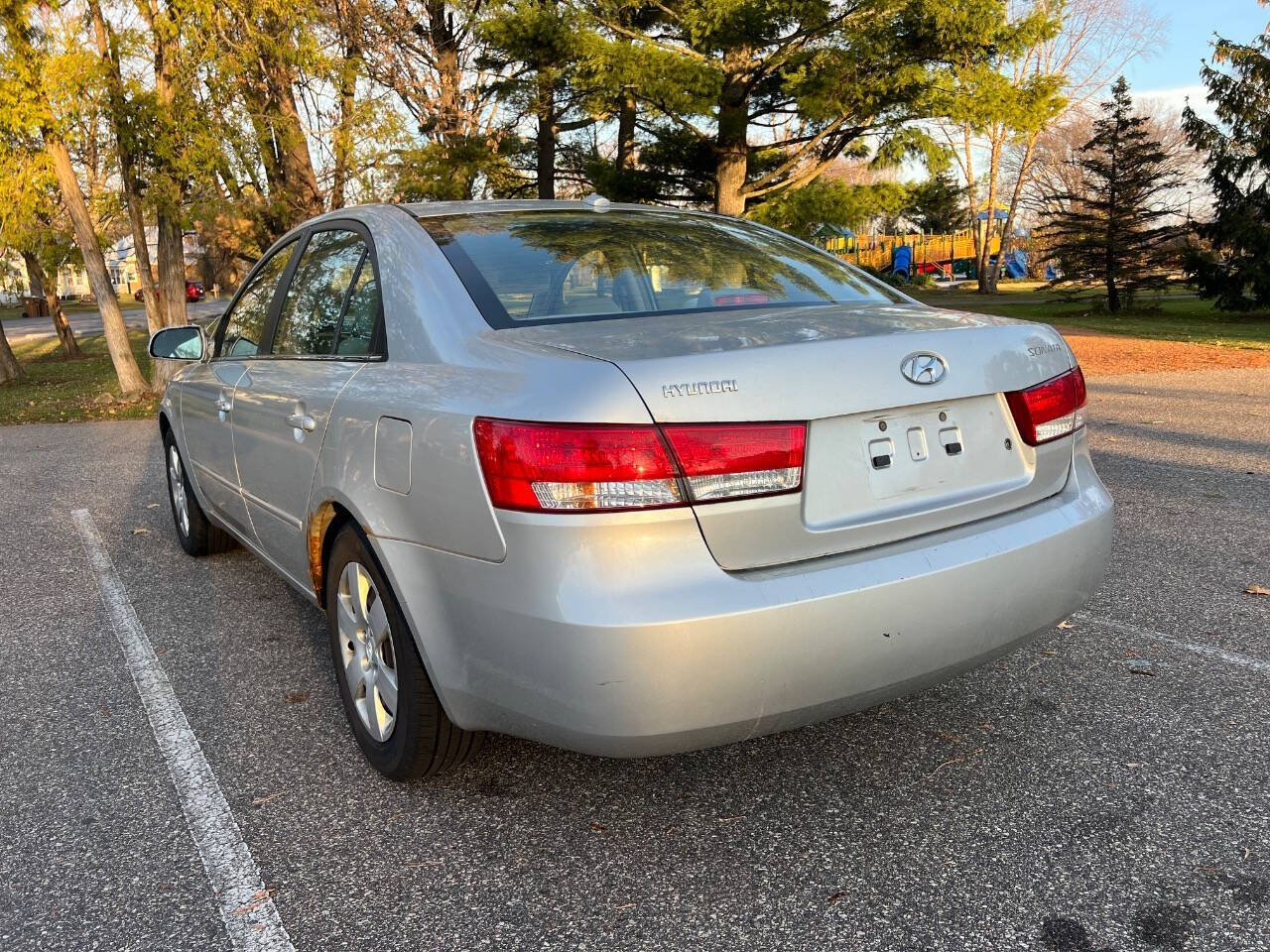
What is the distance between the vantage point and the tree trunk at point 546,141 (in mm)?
17922

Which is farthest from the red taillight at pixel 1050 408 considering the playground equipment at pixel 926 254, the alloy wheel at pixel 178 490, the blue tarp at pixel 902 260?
the blue tarp at pixel 902 260

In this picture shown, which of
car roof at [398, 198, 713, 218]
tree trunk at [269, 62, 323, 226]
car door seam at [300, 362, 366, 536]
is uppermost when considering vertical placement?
tree trunk at [269, 62, 323, 226]

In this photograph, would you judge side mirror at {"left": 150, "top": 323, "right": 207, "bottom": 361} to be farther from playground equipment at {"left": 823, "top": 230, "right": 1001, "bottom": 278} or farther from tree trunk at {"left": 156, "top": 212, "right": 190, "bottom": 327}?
playground equipment at {"left": 823, "top": 230, "right": 1001, "bottom": 278}

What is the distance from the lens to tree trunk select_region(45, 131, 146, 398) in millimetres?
12441

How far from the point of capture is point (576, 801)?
2.74 m

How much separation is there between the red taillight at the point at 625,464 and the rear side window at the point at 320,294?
3.35ft

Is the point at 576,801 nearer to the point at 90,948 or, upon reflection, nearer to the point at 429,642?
the point at 429,642

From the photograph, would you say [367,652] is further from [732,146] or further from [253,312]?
[732,146]

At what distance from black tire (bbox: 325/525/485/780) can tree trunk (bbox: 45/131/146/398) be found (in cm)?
1187

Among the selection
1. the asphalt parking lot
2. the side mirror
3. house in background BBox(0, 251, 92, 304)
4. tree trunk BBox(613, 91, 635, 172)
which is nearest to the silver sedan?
the asphalt parking lot

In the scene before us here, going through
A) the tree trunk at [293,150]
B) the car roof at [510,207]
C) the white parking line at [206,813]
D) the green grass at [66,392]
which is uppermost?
the tree trunk at [293,150]

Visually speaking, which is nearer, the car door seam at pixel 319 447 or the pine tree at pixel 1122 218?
the car door seam at pixel 319 447

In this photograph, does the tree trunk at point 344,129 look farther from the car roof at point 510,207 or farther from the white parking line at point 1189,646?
the white parking line at point 1189,646

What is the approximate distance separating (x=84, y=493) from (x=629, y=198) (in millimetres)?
14211
